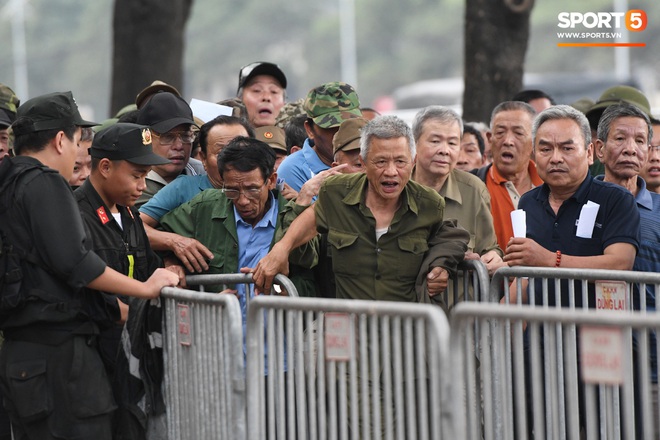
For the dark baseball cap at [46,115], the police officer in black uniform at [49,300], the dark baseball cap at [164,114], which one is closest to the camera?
the police officer in black uniform at [49,300]

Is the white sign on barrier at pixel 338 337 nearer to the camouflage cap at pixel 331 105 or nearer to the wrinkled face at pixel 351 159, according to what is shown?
the wrinkled face at pixel 351 159

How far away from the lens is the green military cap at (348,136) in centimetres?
679

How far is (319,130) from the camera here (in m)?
7.36

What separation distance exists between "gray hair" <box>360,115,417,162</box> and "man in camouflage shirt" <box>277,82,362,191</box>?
117cm

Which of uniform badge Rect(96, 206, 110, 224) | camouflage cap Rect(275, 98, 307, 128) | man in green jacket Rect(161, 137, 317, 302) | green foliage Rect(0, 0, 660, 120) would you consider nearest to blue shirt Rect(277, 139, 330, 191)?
man in green jacket Rect(161, 137, 317, 302)

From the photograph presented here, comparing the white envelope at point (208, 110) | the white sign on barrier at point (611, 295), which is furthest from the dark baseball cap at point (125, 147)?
the white envelope at point (208, 110)

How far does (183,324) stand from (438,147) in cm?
237

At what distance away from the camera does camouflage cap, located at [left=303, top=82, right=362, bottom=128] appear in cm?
736

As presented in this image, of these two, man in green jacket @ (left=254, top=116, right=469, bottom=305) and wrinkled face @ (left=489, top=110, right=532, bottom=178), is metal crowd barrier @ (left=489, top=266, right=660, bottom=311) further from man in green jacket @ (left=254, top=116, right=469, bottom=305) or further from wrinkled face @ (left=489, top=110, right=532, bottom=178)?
wrinkled face @ (left=489, top=110, right=532, bottom=178)

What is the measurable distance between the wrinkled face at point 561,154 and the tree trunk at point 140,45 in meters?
8.77

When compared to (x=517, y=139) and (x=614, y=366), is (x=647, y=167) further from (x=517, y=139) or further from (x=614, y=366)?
(x=614, y=366)

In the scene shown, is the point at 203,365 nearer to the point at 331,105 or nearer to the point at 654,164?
the point at 331,105

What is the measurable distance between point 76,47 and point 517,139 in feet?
233

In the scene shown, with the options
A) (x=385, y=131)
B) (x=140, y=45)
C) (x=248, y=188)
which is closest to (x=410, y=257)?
(x=385, y=131)
